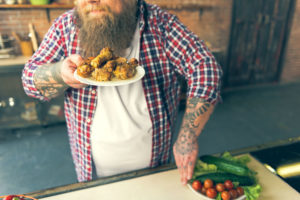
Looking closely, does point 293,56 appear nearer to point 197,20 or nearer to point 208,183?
point 197,20

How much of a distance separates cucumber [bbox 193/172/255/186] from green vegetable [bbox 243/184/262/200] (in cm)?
5

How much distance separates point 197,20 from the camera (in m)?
4.48

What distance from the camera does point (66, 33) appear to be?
139cm

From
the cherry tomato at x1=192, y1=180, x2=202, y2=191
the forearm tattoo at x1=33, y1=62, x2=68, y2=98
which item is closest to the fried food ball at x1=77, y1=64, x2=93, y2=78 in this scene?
the forearm tattoo at x1=33, y1=62, x2=68, y2=98

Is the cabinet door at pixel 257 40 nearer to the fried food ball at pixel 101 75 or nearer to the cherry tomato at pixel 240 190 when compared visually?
the cherry tomato at pixel 240 190

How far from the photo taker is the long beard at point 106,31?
129 cm

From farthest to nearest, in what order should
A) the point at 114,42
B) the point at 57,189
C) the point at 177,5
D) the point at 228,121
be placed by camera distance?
the point at 177,5, the point at 228,121, the point at 114,42, the point at 57,189

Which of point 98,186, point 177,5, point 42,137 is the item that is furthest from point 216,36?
point 98,186

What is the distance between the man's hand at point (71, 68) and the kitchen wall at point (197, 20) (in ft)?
9.43

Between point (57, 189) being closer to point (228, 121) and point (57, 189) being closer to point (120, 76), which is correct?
point (120, 76)

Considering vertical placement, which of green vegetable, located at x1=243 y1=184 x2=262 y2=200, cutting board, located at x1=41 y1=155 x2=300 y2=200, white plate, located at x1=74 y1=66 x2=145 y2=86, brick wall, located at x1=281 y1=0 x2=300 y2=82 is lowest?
brick wall, located at x1=281 y1=0 x2=300 y2=82

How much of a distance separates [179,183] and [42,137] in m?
2.75

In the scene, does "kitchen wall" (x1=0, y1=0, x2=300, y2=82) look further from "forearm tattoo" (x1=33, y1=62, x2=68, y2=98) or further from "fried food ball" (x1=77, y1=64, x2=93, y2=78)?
"fried food ball" (x1=77, y1=64, x2=93, y2=78)

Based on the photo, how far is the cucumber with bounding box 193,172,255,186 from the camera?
1269 mm
